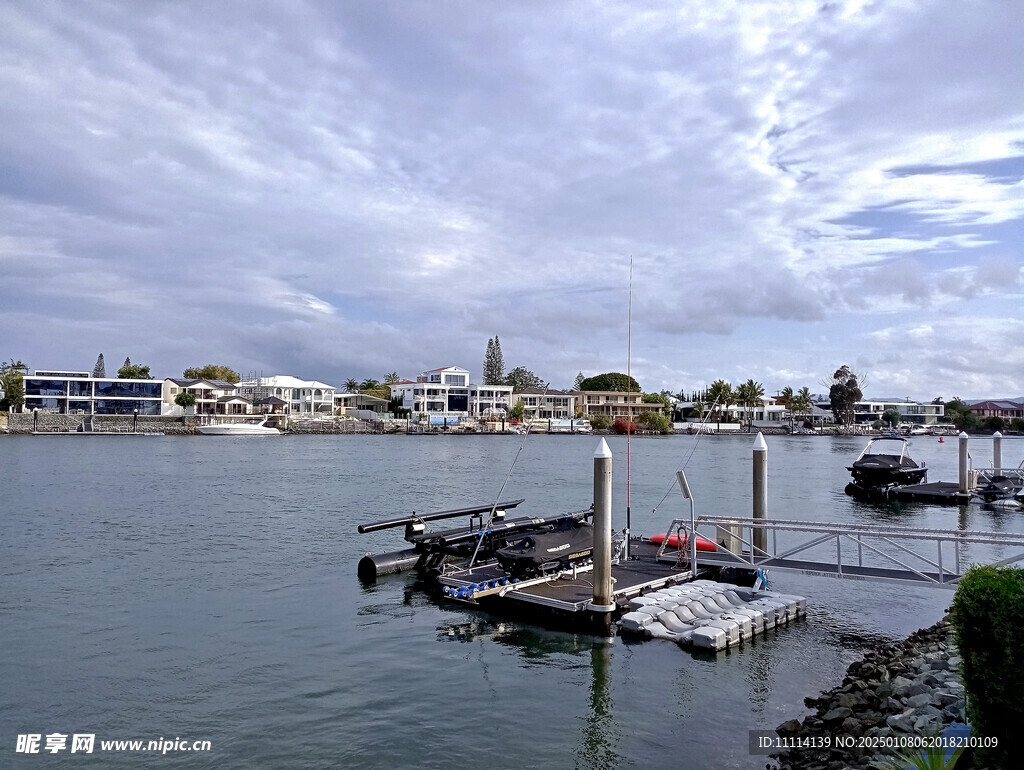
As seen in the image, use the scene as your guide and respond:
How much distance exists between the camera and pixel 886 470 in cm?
4953

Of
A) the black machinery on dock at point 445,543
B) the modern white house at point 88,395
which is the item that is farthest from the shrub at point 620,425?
the black machinery on dock at point 445,543

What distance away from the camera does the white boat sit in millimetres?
131375

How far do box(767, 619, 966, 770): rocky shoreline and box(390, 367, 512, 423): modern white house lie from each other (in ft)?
467

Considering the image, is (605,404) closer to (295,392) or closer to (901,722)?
(295,392)

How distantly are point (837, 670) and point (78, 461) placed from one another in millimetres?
75034

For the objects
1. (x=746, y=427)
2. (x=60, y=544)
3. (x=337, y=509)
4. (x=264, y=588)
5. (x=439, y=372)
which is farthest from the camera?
(x=746, y=427)

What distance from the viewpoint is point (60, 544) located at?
28.9 m

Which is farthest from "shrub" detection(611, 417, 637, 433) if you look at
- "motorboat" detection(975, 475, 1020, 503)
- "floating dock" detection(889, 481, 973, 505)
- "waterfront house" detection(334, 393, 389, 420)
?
"motorboat" detection(975, 475, 1020, 503)

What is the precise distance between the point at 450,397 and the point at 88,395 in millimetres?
69456

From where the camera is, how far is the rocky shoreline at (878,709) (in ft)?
32.6

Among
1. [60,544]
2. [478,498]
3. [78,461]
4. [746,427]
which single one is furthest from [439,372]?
[60,544]

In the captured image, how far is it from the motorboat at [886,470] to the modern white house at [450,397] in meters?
110

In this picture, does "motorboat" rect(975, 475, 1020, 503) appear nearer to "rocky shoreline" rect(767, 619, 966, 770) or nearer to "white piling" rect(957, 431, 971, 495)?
"white piling" rect(957, 431, 971, 495)

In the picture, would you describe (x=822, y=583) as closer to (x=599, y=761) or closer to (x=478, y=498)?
(x=599, y=761)
